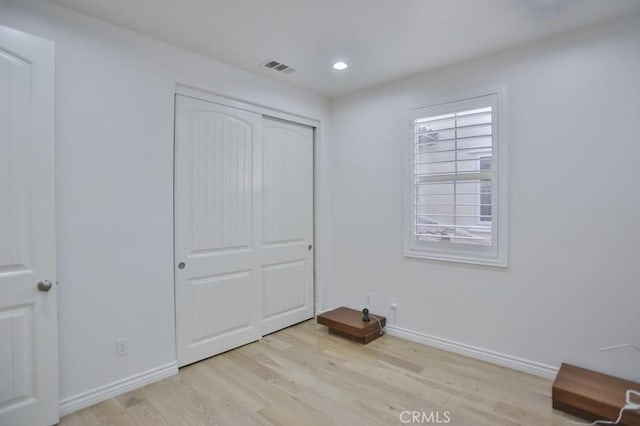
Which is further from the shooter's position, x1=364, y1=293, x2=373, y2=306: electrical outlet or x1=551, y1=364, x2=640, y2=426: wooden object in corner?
x1=364, y1=293, x2=373, y2=306: electrical outlet

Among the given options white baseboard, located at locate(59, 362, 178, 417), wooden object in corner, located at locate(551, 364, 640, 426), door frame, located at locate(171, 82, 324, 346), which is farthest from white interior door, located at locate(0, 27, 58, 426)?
wooden object in corner, located at locate(551, 364, 640, 426)

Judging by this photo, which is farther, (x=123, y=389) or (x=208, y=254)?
(x=208, y=254)

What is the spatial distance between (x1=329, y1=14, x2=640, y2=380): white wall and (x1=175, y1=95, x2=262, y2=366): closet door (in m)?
1.47

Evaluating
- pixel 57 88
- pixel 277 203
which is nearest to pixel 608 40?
pixel 277 203

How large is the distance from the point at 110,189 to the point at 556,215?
3295mm

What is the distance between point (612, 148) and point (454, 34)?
138 cm

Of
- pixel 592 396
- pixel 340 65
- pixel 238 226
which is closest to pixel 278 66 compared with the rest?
pixel 340 65

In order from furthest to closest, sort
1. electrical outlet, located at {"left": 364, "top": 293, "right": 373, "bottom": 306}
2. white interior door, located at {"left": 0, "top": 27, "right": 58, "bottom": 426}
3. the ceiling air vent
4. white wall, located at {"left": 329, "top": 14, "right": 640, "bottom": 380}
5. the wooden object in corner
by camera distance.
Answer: electrical outlet, located at {"left": 364, "top": 293, "right": 373, "bottom": 306} < the ceiling air vent < white wall, located at {"left": 329, "top": 14, "right": 640, "bottom": 380} < the wooden object in corner < white interior door, located at {"left": 0, "top": 27, "right": 58, "bottom": 426}

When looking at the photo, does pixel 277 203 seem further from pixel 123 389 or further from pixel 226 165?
pixel 123 389

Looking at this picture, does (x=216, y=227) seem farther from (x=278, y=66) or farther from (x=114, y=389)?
(x=278, y=66)

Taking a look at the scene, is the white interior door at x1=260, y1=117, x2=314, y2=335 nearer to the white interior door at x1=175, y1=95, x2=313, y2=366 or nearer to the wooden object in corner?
the white interior door at x1=175, y1=95, x2=313, y2=366

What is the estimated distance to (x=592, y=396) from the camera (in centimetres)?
213

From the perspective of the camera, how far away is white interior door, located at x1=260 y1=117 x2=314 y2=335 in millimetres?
3566

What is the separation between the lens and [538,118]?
2699 mm
